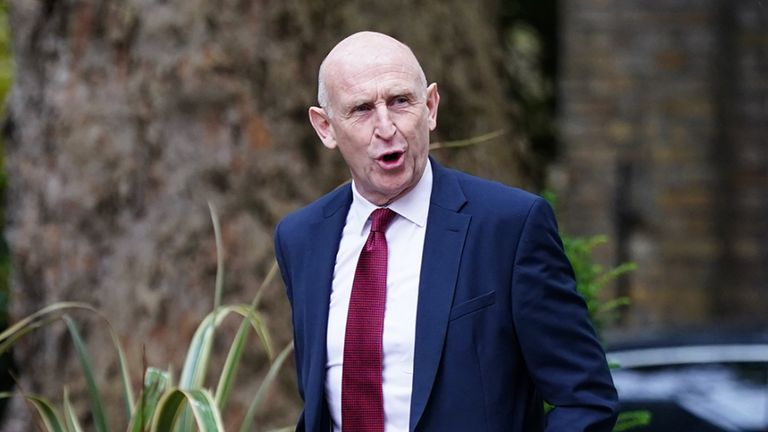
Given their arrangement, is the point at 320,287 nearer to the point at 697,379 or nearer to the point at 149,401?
the point at 149,401

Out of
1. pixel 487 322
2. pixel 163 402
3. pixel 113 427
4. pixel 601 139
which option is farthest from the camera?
pixel 601 139

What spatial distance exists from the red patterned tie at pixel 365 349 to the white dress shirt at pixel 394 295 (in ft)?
0.06

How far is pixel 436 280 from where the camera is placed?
2.88 metres

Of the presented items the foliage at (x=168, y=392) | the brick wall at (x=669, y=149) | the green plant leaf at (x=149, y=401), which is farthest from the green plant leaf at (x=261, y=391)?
the brick wall at (x=669, y=149)

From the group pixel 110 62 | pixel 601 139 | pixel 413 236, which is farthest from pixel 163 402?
pixel 601 139

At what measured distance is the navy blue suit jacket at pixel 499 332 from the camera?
279cm

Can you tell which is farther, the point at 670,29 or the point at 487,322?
the point at 670,29

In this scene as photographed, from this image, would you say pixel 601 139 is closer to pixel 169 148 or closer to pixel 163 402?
pixel 169 148

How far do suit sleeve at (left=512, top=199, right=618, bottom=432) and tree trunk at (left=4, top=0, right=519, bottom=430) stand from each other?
2868 mm

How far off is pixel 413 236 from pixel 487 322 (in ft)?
0.87

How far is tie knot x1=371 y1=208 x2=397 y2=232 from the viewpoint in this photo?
2.99m

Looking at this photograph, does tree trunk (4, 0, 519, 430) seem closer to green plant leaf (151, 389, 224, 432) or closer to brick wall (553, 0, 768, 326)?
green plant leaf (151, 389, 224, 432)

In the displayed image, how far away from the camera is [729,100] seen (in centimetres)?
1129

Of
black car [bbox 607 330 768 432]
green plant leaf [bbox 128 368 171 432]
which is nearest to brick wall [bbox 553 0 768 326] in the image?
black car [bbox 607 330 768 432]
